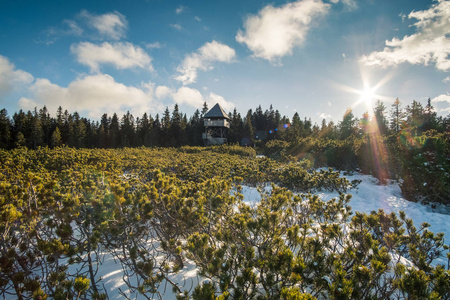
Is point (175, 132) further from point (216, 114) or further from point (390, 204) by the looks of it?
point (390, 204)

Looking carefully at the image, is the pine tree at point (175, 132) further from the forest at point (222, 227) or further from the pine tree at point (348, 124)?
the pine tree at point (348, 124)

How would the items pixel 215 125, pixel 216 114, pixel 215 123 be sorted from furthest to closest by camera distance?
pixel 216 114 < pixel 215 123 < pixel 215 125

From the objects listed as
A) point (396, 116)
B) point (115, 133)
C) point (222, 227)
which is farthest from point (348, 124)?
point (115, 133)

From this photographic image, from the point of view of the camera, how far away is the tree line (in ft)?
124

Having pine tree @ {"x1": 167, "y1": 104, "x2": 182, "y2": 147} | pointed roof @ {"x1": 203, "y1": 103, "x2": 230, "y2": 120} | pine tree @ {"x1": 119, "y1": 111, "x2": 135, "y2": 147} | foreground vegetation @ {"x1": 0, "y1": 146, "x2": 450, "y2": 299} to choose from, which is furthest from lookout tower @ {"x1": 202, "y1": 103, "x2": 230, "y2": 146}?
foreground vegetation @ {"x1": 0, "y1": 146, "x2": 450, "y2": 299}

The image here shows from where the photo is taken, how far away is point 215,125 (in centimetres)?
3244

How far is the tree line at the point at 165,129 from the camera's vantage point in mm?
37938

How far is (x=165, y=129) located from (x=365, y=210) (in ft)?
134

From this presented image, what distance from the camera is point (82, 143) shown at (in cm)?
4328

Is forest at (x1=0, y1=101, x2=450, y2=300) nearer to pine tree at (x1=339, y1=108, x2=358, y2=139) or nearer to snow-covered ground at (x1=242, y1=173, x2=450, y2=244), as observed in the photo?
snow-covered ground at (x1=242, y1=173, x2=450, y2=244)

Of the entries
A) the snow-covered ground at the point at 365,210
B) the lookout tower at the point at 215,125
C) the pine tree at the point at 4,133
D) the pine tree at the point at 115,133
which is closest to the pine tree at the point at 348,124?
the lookout tower at the point at 215,125


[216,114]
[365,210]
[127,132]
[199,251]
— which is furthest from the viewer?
[127,132]

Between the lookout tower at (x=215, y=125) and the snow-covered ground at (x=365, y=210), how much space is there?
901 inches

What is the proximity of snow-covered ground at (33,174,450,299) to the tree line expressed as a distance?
25.3m
